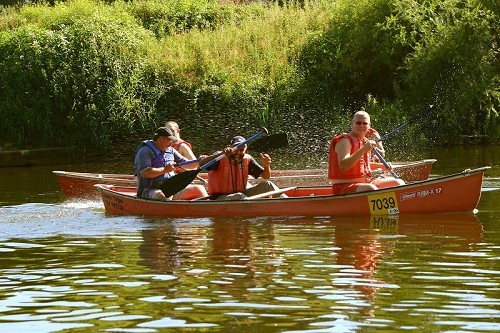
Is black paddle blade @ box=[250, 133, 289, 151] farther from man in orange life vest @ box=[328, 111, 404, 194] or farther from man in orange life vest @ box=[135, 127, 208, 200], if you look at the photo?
man in orange life vest @ box=[328, 111, 404, 194]

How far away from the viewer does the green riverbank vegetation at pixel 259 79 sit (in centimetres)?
2630

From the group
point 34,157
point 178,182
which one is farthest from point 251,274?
point 34,157

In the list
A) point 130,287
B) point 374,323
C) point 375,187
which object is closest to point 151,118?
point 375,187

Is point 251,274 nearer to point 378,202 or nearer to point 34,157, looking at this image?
point 378,202

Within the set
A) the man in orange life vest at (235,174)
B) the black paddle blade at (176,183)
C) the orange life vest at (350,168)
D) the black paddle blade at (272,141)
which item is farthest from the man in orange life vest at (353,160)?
the black paddle blade at (176,183)

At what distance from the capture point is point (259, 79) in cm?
2831

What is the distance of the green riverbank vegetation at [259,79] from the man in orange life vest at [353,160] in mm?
11656

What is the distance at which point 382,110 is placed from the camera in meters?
26.3

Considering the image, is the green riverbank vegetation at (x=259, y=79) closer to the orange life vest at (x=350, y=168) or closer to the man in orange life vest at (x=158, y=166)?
the man in orange life vest at (x=158, y=166)

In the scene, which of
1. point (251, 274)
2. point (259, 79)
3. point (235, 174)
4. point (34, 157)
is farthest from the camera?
point (259, 79)

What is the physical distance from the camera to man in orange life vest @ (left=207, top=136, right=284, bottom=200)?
1440 cm

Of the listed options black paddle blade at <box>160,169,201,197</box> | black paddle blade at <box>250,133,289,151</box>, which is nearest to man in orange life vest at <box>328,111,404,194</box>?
black paddle blade at <box>250,133,289,151</box>

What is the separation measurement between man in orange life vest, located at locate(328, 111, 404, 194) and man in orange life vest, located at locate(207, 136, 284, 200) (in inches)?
35.5

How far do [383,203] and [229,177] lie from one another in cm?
210
